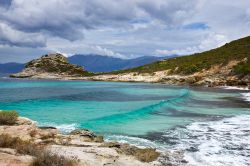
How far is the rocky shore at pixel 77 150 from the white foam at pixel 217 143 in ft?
8.19

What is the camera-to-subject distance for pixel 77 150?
15055 millimetres

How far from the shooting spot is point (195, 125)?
27.9m

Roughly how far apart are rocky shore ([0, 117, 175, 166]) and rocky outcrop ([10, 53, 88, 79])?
14889 cm

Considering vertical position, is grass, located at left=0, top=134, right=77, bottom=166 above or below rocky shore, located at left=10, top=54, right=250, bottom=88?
below

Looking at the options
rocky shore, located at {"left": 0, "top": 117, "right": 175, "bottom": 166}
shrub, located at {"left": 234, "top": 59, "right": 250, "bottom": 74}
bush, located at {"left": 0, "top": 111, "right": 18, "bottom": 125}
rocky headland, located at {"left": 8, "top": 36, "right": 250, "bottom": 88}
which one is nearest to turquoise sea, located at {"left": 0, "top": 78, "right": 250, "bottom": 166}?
rocky shore, located at {"left": 0, "top": 117, "right": 175, "bottom": 166}

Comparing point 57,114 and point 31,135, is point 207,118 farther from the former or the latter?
point 31,135

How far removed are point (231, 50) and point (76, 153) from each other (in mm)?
106699

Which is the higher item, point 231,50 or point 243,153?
point 231,50

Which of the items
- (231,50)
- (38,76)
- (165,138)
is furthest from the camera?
(38,76)

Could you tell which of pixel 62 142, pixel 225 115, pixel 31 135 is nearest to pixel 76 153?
pixel 62 142

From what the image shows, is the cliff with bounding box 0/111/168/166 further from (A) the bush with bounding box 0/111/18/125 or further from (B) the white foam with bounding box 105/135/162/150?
(B) the white foam with bounding box 105/135/162/150

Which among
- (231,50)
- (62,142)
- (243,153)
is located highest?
(231,50)

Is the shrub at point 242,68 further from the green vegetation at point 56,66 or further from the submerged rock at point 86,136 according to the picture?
the green vegetation at point 56,66

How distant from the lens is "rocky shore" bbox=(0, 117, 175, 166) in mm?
12508
